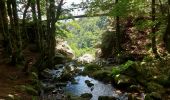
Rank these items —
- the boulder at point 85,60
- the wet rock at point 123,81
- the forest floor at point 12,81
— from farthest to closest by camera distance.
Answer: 1. the boulder at point 85,60
2. the wet rock at point 123,81
3. the forest floor at point 12,81

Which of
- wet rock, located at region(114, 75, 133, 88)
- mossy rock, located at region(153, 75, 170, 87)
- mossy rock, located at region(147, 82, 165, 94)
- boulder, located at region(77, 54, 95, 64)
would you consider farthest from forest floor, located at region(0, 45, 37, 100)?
boulder, located at region(77, 54, 95, 64)

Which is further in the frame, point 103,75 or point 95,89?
point 103,75

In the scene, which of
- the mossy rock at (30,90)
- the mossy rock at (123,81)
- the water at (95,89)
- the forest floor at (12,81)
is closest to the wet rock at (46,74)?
the forest floor at (12,81)

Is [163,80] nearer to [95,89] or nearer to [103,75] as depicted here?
[95,89]

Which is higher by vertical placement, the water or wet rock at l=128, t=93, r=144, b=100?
wet rock at l=128, t=93, r=144, b=100

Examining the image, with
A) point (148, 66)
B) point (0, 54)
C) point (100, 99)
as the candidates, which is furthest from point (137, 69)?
point (0, 54)

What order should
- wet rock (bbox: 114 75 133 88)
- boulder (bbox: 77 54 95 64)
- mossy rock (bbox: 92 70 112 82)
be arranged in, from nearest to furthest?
wet rock (bbox: 114 75 133 88), mossy rock (bbox: 92 70 112 82), boulder (bbox: 77 54 95 64)

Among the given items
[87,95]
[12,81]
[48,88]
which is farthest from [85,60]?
[87,95]

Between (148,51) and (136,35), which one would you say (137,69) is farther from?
(136,35)

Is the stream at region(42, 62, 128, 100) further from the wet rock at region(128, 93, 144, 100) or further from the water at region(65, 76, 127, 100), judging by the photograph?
the wet rock at region(128, 93, 144, 100)

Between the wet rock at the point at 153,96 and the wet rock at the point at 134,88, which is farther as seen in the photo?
the wet rock at the point at 134,88

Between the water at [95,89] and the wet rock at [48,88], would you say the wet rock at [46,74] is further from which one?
the wet rock at [48,88]

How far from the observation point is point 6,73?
14.3 meters

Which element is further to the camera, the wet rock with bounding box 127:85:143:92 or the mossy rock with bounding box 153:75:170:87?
the mossy rock with bounding box 153:75:170:87
